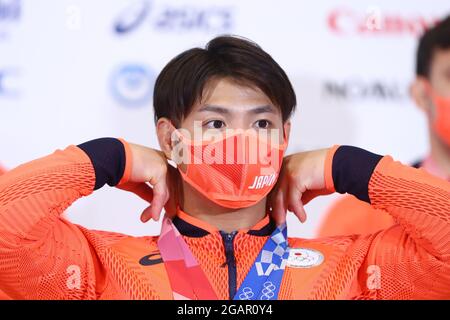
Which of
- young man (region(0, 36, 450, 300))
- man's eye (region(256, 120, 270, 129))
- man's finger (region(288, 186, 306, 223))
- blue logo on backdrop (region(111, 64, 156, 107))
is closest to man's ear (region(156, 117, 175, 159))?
young man (region(0, 36, 450, 300))

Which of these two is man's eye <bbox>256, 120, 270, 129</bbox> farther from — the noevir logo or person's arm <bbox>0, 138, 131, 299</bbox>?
the noevir logo

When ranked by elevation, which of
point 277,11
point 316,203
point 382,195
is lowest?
A: point 316,203

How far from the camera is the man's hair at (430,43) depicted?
2727 mm

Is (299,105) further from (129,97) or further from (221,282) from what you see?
(221,282)

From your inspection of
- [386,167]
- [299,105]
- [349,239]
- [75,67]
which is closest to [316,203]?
[299,105]

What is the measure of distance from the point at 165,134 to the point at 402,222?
67cm

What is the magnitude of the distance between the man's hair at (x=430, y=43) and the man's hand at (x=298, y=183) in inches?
33.2

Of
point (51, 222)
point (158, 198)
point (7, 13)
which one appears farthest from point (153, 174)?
point (7, 13)

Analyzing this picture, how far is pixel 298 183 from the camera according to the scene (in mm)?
2086

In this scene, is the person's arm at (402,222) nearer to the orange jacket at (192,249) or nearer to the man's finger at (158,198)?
the orange jacket at (192,249)

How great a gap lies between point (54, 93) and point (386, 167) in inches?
46.6

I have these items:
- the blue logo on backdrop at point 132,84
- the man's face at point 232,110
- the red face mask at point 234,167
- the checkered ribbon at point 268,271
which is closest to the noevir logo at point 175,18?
the blue logo on backdrop at point 132,84

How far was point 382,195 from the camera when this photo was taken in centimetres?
199

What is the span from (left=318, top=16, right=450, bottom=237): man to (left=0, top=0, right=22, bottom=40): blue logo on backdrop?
1.26 m
